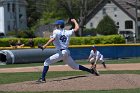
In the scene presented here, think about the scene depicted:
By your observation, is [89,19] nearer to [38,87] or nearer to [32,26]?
[32,26]

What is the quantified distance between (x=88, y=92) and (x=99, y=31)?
64.5 metres

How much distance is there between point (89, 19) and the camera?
310ft

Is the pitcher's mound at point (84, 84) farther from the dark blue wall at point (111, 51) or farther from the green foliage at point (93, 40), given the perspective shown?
the green foliage at point (93, 40)

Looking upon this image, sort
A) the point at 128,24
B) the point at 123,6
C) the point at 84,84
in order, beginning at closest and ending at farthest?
1. the point at 84,84
2. the point at 123,6
3. the point at 128,24

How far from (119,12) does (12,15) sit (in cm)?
2363

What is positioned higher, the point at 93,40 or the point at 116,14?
the point at 116,14

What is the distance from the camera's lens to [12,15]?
78.9m

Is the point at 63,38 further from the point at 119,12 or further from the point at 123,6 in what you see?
the point at 123,6

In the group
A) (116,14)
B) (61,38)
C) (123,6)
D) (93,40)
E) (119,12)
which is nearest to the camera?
(61,38)

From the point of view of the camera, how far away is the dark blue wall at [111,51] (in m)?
34.4

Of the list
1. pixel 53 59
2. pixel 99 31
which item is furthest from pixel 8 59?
pixel 99 31

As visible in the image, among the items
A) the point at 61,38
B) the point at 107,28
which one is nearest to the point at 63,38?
the point at 61,38

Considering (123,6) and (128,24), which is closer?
(123,6)

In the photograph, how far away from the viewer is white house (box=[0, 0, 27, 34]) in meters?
75.1
